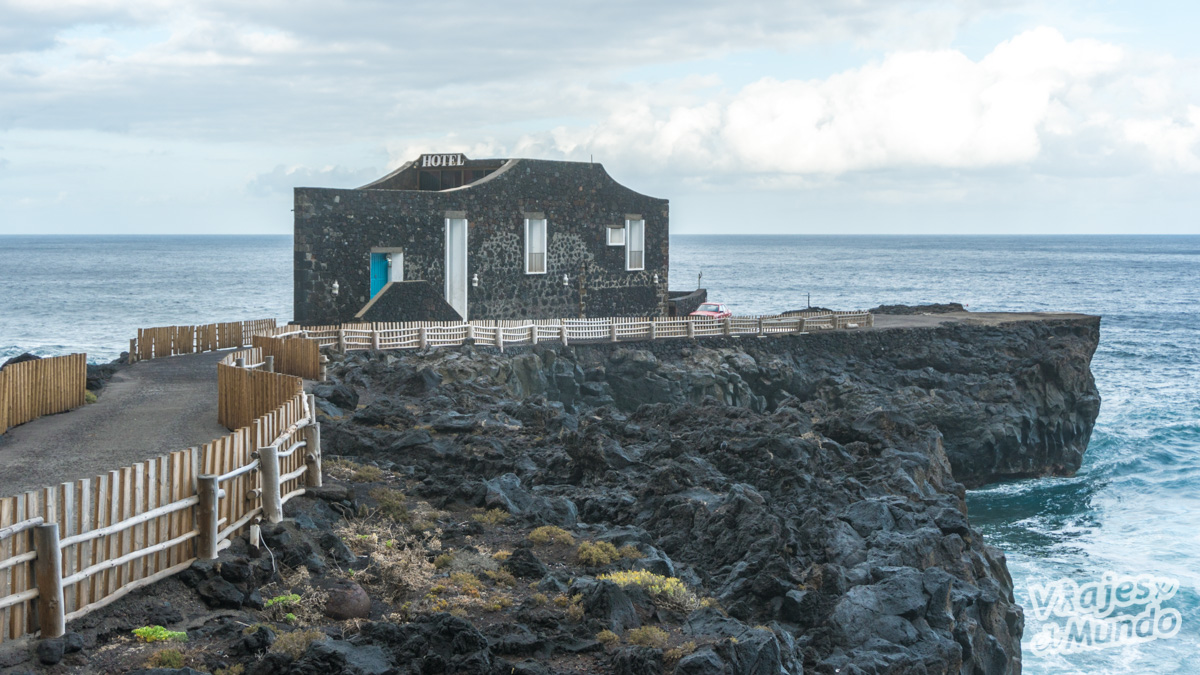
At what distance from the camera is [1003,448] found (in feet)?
128

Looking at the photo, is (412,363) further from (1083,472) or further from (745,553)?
(1083,472)

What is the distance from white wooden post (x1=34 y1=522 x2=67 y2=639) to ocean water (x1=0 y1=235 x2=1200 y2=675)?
19.8 metres

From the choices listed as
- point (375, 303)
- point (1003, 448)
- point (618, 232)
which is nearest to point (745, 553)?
point (375, 303)

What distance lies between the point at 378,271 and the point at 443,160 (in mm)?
8374

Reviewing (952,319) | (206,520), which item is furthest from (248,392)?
(952,319)

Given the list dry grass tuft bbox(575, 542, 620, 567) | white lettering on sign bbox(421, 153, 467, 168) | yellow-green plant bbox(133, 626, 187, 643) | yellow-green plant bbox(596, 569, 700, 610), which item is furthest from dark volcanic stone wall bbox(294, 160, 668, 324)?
yellow-green plant bbox(133, 626, 187, 643)

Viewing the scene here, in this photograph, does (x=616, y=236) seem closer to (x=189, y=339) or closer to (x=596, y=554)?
(x=189, y=339)

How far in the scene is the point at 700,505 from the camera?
53.7 ft

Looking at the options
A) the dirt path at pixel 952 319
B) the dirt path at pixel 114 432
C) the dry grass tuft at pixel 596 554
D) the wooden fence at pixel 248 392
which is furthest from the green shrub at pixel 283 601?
the dirt path at pixel 952 319

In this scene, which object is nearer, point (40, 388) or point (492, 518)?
point (492, 518)

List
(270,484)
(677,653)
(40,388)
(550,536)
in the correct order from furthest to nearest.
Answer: (40,388) → (550,536) → (270,484) → (677,653)

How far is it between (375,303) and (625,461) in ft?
60.4

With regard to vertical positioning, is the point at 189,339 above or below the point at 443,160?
below

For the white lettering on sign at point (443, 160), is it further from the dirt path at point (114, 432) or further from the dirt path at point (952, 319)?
the dirt path at point (114, 432)
